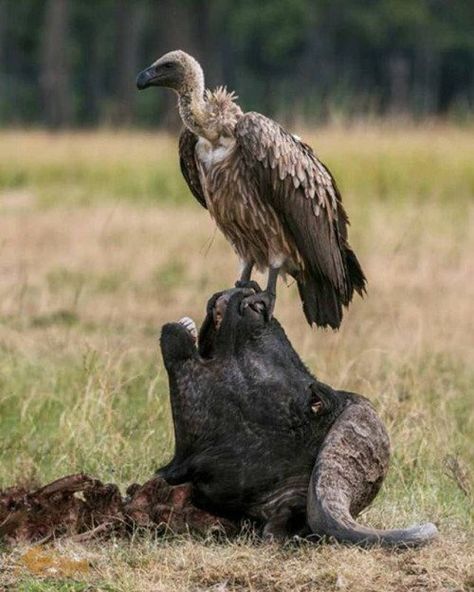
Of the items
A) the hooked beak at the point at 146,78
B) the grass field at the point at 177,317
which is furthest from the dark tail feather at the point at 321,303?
the hooked beak at the point at 146,78

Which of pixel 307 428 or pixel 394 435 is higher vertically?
pixel 307 428

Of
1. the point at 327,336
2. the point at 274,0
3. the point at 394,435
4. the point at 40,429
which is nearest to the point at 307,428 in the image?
the point at 394,435

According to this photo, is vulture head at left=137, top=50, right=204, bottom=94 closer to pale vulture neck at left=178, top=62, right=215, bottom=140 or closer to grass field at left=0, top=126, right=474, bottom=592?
pale vulture neck at left=178, top=62, right=215, bottom=140

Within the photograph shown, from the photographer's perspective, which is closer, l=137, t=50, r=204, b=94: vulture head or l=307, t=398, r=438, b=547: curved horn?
l=307, t=398, r=438, b=547: curved horn

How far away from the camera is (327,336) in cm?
957

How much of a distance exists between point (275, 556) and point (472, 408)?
3.43m

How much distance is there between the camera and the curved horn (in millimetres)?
4957

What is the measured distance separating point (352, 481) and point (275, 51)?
158 ft

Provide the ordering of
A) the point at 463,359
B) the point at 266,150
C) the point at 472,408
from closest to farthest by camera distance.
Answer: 1. the point at 266,150
2. the point at 472,408
3. the point at 463,359

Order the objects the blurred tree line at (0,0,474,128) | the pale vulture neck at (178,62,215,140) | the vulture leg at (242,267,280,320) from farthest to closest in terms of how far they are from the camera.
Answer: the blurred tree line at (0,0,474,128) → the pale vulture neck at (178,62,215,140) → the vulture leg at (242,267,280,320)

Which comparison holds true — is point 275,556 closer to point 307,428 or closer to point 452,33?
point 307,428

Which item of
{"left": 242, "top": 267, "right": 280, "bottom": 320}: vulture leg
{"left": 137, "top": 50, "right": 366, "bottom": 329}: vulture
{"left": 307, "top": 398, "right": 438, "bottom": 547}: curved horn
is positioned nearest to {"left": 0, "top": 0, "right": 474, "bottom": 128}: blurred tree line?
{"left": 137, "top": 50, "right": 366, "bottom": 329}: vulture

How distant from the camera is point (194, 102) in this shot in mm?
6156

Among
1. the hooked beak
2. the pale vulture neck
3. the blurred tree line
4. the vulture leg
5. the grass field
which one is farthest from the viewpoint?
the blurred tree line
